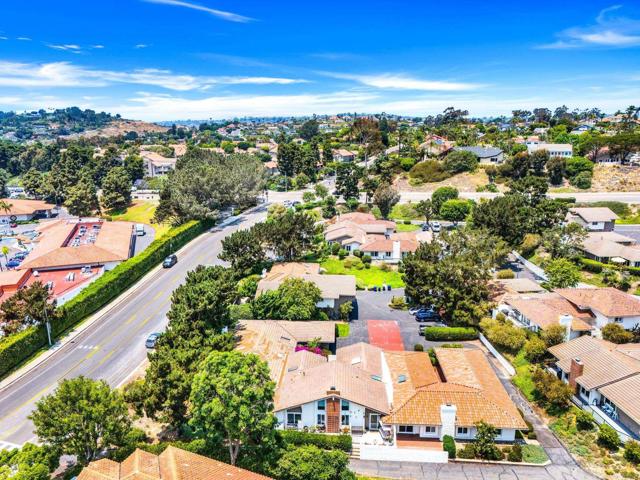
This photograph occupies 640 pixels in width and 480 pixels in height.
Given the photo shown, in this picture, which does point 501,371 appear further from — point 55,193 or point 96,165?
point 96,165

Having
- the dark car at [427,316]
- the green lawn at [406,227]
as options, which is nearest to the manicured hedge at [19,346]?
the dark car at [427,316]

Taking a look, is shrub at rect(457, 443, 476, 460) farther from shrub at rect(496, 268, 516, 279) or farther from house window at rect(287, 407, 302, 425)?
shrub at rect(496, 268, 516, 279)

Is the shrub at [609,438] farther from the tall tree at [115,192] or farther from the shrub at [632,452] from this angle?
the tall tree at [115,192]

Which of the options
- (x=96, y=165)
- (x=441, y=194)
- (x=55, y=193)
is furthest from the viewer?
(x=96, y=165)

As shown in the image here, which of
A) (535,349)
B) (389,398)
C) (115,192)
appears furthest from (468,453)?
(115,192)

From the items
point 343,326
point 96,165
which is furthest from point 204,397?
point 96,165
